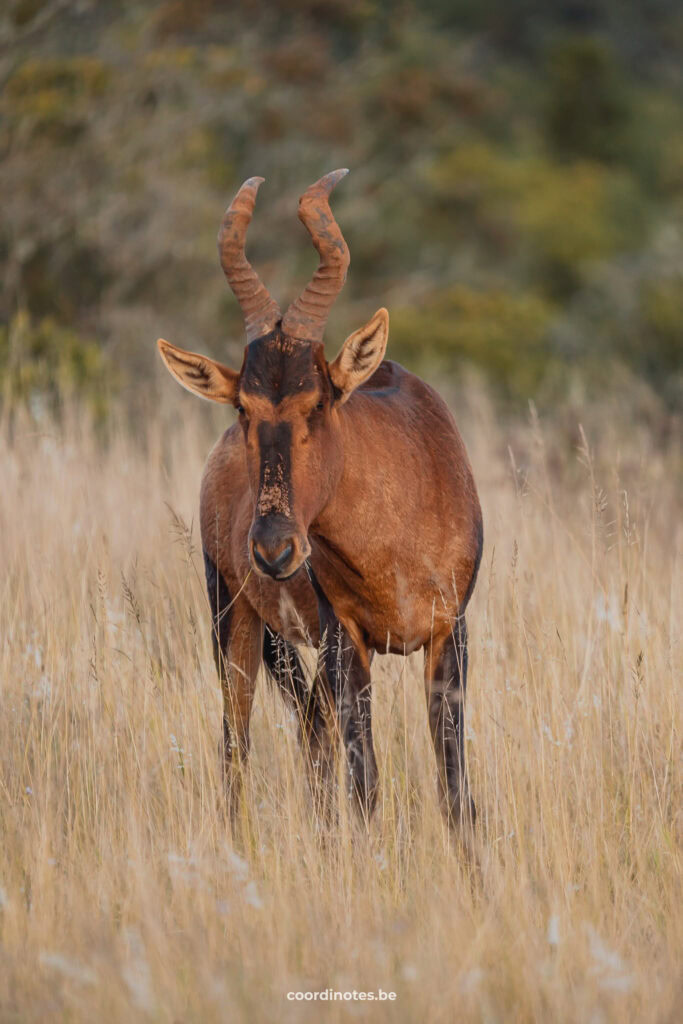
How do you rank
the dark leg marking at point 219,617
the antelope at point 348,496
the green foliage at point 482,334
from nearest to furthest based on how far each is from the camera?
the antelope at point 348,496
the dark leg marking at point 219,617
the green foliage at point 482,334

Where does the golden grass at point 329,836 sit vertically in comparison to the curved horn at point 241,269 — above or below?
below

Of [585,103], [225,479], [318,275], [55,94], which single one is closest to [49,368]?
[55,94]

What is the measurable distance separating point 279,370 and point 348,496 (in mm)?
572

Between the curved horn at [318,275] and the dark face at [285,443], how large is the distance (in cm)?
9

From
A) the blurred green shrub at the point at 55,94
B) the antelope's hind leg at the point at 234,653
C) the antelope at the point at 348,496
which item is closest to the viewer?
the antelope at the point at 348,496

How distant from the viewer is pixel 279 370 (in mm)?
5156

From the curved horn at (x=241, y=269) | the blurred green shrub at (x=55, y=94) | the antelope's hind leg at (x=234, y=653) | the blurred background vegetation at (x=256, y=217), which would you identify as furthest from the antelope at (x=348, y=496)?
the blurred green shrub at (x=55, y=94)

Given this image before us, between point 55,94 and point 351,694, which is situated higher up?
point 55,94

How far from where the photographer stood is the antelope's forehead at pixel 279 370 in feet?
16.8

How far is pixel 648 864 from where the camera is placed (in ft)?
16.5

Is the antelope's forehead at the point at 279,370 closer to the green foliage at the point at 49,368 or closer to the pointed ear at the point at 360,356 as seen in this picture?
the pointed ear at the point at 360,356

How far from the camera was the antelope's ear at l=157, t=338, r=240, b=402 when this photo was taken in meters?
5.38

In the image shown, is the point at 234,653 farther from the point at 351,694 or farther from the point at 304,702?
the point at 351,694

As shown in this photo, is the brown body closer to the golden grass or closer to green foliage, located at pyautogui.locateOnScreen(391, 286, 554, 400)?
the golden grass
